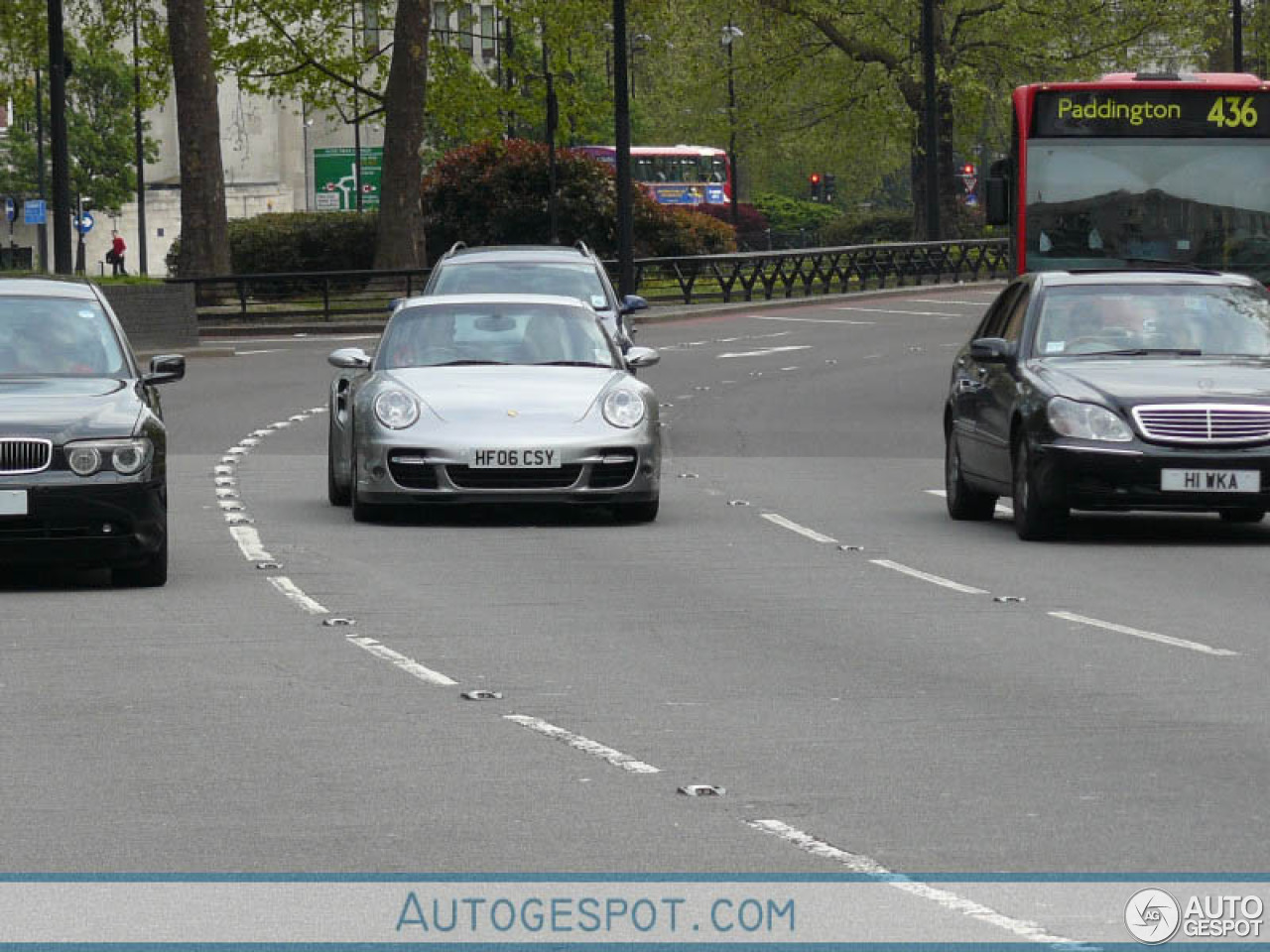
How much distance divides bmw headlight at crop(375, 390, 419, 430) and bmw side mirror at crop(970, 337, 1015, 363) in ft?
11.0

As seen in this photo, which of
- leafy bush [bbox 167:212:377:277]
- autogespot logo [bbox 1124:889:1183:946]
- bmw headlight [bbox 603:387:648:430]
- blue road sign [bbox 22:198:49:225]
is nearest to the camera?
autogespot logo [bbox 1124:889:1183:946]

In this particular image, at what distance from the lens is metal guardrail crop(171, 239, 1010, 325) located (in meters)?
47.7

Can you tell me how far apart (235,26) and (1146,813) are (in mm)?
48756

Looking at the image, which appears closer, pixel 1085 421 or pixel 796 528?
pixel 1085 421

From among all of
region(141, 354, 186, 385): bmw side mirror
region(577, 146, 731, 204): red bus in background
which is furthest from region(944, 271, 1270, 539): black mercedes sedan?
region(577, 146, 731, 204): red bus in background

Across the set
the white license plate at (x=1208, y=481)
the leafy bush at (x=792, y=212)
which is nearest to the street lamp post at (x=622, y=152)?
the white license plate at (x=1208, y=481)

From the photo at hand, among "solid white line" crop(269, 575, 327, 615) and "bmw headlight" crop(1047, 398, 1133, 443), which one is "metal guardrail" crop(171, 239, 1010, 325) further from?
"solid white line" crop(269, 575, 327, 615)

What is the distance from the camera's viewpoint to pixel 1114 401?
596 inches

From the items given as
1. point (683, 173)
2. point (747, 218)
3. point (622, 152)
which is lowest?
point (747, 218)

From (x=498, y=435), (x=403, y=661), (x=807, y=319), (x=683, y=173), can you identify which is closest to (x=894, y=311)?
(x=807, y=319)

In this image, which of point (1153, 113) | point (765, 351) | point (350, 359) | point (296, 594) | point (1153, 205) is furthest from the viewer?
point (765, 351)

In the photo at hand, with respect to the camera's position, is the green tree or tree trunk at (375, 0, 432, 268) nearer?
tree trunk at (375, 0, 432, 268)

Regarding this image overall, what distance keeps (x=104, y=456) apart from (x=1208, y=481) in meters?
6.08

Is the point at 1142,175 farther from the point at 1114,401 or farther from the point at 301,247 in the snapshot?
the point at 301,247
